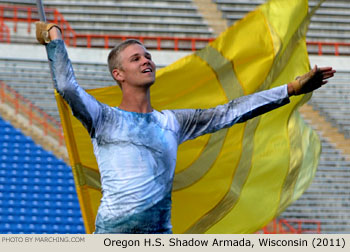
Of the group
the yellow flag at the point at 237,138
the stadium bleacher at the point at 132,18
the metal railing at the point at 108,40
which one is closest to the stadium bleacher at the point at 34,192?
the metal railing at the point at 108,40

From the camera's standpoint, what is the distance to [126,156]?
2.18 meters

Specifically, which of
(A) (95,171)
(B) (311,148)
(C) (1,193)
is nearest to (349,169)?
(C) (1,193)

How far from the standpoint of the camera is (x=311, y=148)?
365 cm

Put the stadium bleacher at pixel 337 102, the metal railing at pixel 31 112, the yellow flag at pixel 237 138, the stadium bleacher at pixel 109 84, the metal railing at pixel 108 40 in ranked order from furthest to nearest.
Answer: the metal railing at pixel 108 40 < the stadium bleacher at pixel 337 102 < the metal railing at pixel 31 112 < the stadium bleacher at pixel 109 84 < the yellow flag at pixel 237 138

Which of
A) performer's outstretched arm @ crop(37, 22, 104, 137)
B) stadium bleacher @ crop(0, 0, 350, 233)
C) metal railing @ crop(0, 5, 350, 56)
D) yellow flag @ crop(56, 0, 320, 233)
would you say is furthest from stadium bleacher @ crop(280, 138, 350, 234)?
performer's outstretched arm @ crop(37, 22, 104, 137)

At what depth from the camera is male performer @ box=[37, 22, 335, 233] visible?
7.06 ft

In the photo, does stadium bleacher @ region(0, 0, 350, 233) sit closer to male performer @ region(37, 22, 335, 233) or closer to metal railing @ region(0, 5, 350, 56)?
metal railing @ region(0, 5, 350, 56)

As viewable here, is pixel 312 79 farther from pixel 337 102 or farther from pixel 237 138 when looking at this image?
pixel 337 102

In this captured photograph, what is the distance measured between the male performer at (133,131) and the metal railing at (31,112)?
8041 mm

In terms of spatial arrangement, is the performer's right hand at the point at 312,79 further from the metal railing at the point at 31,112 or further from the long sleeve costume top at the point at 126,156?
the metal railing at the point at 31,112

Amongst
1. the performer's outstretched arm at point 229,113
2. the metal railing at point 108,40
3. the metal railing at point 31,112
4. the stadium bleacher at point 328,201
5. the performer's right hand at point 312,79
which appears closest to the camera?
the performer's right hand at point 312,79

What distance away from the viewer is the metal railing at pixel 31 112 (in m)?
10.3

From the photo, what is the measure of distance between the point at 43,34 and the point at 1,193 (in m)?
7.36

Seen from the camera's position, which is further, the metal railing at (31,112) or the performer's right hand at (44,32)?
the metal railing at (31,112)
